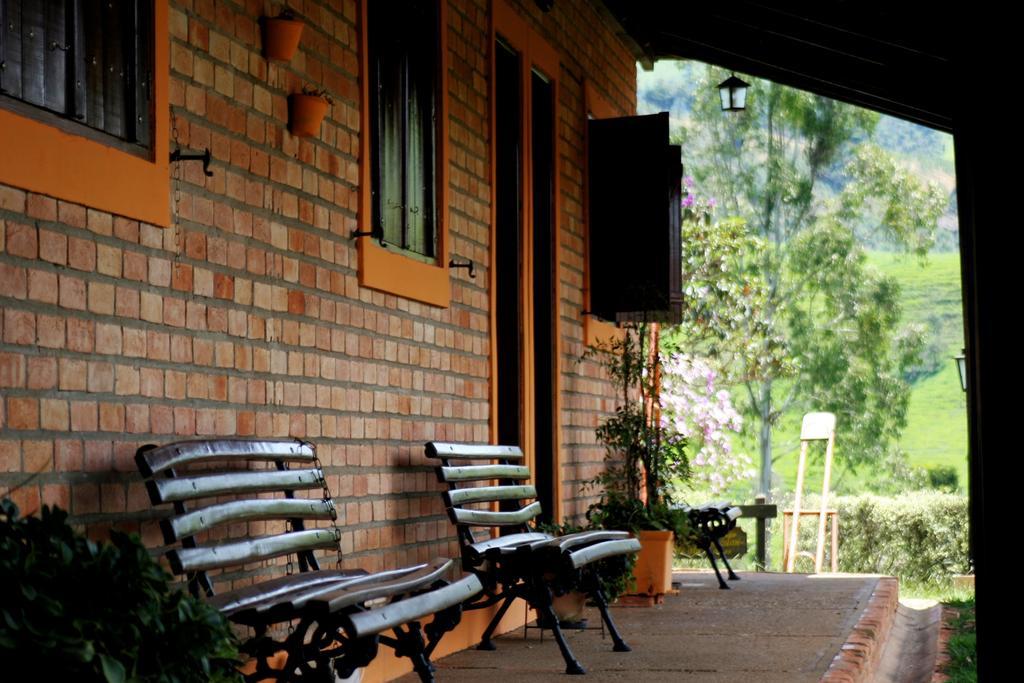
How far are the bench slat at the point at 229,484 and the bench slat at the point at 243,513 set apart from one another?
0.04 meters

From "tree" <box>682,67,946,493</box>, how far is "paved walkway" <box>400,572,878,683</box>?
1730 cm

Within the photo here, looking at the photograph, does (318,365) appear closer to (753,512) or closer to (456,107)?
(456,107)

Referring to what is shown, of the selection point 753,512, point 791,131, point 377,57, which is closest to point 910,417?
point 791,131

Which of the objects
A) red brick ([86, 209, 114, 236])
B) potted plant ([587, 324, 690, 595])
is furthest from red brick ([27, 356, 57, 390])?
potted plant ([587, 324, 690, 595])

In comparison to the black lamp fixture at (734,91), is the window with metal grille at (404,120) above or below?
below

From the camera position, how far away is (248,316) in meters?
3.97

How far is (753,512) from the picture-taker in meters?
12.4

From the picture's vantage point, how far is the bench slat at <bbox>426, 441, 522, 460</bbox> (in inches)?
202

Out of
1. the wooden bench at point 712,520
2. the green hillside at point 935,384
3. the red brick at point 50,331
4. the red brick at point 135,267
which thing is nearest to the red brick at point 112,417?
the red brick at point 50,331

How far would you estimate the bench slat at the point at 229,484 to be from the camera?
126 inches

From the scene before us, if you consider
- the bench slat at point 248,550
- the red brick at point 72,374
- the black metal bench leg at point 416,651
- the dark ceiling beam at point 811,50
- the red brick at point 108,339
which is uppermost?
the dark ceiling beam at point 811,50

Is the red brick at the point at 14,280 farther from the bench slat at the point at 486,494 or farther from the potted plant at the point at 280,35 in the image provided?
the bench slat at the point at 486,494

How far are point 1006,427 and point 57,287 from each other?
205 centimetres

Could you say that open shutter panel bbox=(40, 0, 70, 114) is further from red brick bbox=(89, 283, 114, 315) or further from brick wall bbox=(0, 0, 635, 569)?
red brick bbox=(89, 283, 114, 315)
